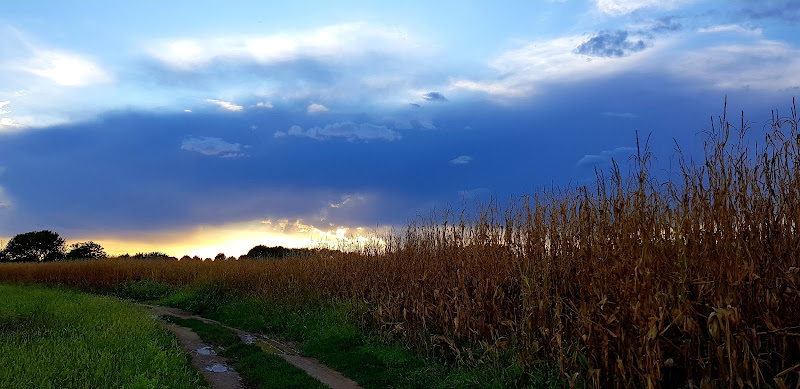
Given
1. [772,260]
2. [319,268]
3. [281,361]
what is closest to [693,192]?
[772,260]

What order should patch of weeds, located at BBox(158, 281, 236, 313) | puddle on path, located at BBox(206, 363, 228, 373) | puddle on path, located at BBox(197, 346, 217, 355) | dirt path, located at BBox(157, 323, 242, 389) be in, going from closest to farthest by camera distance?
dirt path, located at BBox(157, 323, 242, 389), puddle on path, located at BBox(206, 363, 228, 373), puddle on path, located at BBox(197, 346, 217, 355), patch of weeds, located at BBox(158, 281, 236, 313)

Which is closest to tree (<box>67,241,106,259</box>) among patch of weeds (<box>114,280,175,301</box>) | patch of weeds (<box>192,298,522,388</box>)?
patch of weeds (<box>114,280,175,301</box>)

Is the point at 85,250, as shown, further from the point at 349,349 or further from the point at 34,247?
the point at 349,349

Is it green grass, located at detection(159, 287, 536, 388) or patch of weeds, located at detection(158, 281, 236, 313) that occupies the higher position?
patch of weeds, located at detection(158, 281, 236, 313)

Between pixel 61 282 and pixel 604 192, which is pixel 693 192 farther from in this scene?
pixel 61 282

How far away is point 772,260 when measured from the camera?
19.0ft

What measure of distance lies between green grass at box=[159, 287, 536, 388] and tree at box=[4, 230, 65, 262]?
29.2 metres

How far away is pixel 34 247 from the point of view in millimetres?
40062

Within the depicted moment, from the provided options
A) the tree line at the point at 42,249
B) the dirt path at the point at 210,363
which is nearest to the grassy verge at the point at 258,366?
the dirt path at the point at 210,363

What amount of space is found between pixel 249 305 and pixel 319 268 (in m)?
2.63

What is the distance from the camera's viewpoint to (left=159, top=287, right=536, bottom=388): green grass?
788 cm

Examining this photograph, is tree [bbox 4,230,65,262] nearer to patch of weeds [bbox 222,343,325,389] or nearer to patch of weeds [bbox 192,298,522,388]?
patch of weeds [bbox 192,298,522,388]

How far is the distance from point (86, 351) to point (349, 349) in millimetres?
4749

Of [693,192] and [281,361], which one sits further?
[281,361]
